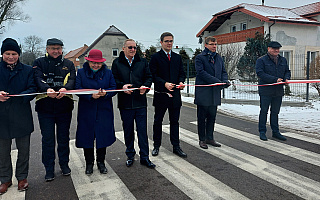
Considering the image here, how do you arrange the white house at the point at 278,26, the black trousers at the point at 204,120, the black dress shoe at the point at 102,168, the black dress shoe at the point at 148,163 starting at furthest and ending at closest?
the white house at the point at 278,26
the black trousers at the point at 204,120
the black dress shoe at the point at 148,163
the black dress shoe at the point at 102,168

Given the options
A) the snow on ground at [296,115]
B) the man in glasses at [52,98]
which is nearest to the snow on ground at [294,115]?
the snow on ground at [296,115]

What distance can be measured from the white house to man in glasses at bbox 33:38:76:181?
19116 mm

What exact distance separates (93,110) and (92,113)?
0.05 meters

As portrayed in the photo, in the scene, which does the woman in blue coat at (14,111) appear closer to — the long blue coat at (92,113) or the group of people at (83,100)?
the group of people at (83,100)

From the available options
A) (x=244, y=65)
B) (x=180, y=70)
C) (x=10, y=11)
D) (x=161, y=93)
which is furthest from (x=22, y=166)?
(x=10, y=11)

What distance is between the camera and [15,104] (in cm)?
336

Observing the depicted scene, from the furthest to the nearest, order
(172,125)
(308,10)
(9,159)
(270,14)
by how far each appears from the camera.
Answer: (308,10)
(270,14)
(172,125)
(9,159)

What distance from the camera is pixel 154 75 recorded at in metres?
4.66

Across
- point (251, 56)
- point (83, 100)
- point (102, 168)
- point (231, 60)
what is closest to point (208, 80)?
point (83, 100)

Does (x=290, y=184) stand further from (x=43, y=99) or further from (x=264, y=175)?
(x=43, y=99)

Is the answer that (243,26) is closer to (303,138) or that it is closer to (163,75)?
(303,138)

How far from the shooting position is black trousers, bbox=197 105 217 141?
5.19 m

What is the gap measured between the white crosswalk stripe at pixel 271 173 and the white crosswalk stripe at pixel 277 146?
132 mm

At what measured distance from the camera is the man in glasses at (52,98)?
362 cm
